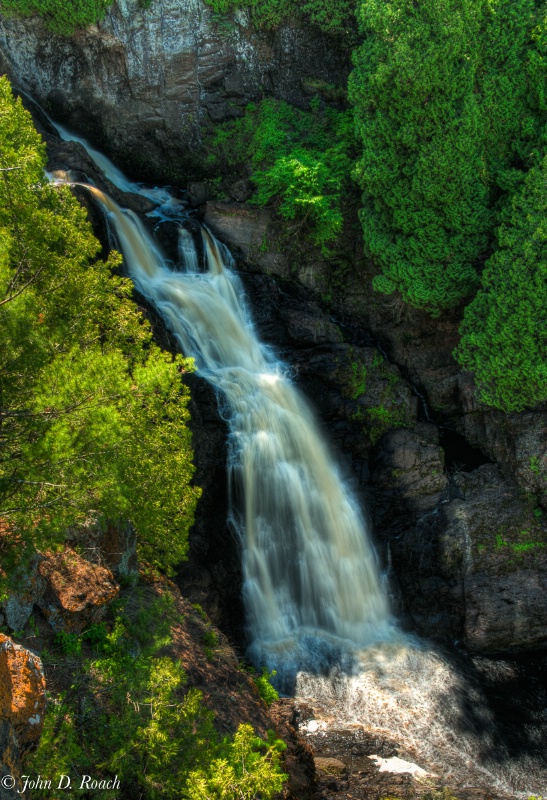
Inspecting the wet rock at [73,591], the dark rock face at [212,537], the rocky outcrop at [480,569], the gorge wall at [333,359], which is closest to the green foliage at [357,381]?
the gorge wall at [333,359]

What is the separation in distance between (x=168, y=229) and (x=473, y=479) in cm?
1079

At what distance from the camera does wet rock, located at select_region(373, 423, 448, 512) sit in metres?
15.7

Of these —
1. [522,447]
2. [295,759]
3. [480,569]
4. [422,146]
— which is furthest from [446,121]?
[295,759]

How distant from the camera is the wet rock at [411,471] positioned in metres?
15.7

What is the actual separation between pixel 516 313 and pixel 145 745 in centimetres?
1187

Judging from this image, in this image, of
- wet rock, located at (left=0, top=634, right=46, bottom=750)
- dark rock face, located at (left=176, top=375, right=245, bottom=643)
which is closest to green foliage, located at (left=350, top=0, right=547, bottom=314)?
dark rock face, located at (left=176, top=375, right=245, bottom=643)

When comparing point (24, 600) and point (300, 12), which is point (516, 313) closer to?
point (24, 600)

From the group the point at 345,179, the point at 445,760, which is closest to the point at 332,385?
the point at 345,179

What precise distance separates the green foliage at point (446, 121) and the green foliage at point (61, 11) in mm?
8471

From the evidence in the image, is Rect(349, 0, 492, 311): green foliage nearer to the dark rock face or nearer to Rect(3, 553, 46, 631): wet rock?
the dark rock face

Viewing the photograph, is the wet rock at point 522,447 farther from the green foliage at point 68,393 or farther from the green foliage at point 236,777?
the green foliage at point 236,777

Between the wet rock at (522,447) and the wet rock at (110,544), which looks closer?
the wet rock at (110,544)

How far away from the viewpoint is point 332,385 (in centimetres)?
1625

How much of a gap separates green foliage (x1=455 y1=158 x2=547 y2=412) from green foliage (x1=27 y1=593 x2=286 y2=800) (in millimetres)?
10817
